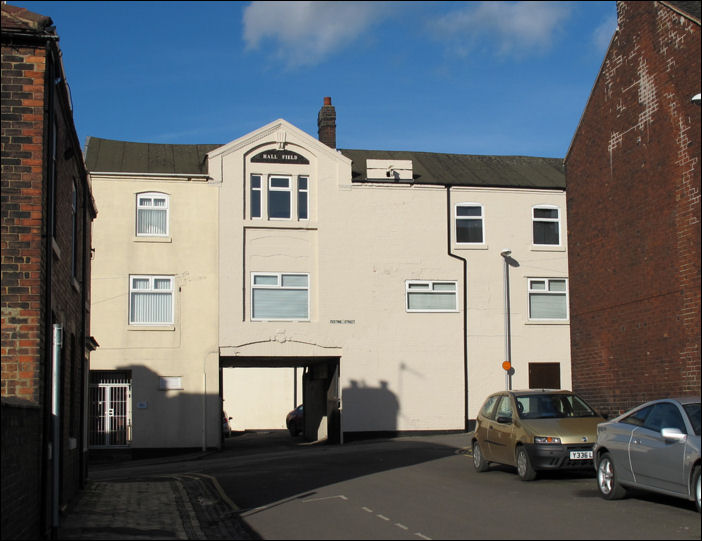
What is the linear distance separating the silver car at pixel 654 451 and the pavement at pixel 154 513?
16.7 ft

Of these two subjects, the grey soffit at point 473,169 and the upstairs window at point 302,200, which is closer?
the upstairs window at point 302,200

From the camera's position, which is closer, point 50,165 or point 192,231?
point 50,165

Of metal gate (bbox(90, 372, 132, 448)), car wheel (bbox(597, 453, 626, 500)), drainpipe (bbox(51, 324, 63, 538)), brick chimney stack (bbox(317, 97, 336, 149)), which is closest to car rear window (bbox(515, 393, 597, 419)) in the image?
car wheel (bbox(597, 453, 626, 500))

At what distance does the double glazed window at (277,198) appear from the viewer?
3108cm

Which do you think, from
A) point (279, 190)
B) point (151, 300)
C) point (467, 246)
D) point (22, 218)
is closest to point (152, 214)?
point (151, 300)

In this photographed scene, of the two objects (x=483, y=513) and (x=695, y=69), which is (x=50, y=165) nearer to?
(x=483, y=513)

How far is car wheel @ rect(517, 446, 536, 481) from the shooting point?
15.7 metres

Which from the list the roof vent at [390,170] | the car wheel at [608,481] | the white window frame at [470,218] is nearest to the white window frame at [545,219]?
the white window frame at [470,218]

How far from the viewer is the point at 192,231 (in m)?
30.5

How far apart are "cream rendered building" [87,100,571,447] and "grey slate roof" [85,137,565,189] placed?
16 cm

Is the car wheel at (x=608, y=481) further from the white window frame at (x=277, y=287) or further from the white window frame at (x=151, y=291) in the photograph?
the white window frame at (x=151, y=291)

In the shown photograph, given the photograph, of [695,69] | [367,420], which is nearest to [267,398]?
[367,420]

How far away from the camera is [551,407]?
1702 cm

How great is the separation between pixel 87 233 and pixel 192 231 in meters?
12.0
